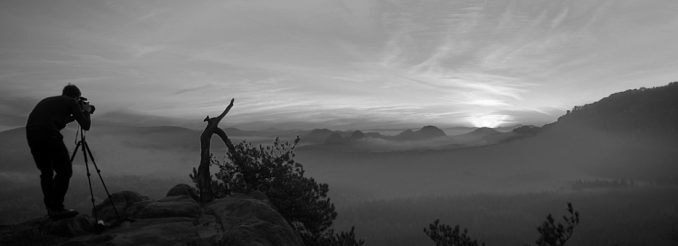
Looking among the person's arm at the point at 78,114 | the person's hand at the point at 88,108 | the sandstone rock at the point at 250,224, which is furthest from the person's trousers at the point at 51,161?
the sandstone rock at the point at 250,224

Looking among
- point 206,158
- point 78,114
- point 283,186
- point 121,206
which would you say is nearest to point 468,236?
point 283,186

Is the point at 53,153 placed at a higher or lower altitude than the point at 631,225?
higher

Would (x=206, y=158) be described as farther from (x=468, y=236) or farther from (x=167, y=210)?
(x=468, y=236)

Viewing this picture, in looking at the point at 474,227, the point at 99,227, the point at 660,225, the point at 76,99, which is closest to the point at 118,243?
the point at 99,227

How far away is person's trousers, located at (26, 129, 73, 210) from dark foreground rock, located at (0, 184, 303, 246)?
699mm

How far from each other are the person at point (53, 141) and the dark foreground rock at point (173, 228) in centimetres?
65

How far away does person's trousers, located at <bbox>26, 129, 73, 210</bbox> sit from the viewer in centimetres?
983

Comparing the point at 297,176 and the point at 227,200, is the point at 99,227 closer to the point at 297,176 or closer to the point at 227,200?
the point at 227,200

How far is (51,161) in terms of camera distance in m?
10.1

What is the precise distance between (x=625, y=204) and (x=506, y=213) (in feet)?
150

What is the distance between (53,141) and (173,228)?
363 cm

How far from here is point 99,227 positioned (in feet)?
30.4

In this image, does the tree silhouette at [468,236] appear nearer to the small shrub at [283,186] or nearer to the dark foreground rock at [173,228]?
the small shrub at [283,186]

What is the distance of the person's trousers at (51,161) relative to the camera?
9.83 m
